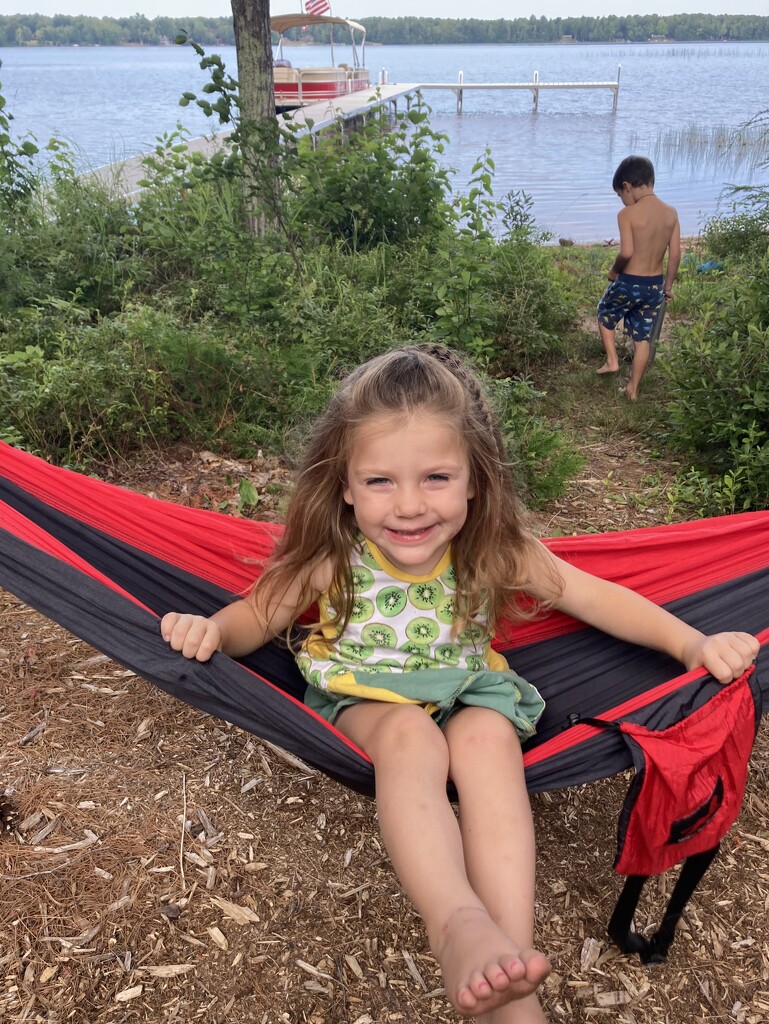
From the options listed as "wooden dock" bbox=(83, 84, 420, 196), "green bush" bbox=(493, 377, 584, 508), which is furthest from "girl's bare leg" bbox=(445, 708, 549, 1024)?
"wooden dock" bbox=(83, 84, 420, 196)

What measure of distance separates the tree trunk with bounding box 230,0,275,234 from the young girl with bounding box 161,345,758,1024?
3.59 meters

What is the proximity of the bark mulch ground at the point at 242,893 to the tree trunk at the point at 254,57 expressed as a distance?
3574mm

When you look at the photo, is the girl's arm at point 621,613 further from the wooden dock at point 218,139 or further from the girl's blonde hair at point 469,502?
the wooden dock at point 218,139

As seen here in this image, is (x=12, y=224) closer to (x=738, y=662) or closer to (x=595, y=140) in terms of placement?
(x=738, y=662)

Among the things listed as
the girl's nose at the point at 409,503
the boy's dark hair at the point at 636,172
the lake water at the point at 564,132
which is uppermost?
the boy's dark hair at the point at 636,172

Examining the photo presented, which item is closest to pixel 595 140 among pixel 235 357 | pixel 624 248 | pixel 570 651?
pixel 624 248

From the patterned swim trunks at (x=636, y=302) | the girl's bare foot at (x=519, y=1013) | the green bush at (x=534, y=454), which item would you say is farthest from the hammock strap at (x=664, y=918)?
the patterned swim trunks at (x=636, y=302)

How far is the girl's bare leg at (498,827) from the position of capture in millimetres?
1301

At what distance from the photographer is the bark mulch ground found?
1588 millimetres

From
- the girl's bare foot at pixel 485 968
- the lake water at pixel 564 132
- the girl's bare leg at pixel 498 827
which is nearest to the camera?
the girl's bare foot at pixel 485 968

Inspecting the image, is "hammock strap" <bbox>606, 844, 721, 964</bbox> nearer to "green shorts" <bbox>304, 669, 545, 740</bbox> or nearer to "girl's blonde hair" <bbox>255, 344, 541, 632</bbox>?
"green shorts" <bbox>304, 669, 545, 740</bbox>

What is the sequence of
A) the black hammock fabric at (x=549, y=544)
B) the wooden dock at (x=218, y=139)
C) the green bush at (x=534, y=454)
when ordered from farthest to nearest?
the wooden dock at (x=218, y=139) < the green bush at (x=534, y=454) < the black hammock fabric at (x=549, y=544)

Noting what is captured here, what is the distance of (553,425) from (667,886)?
258 centimetres

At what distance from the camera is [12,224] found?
525 centimetres
